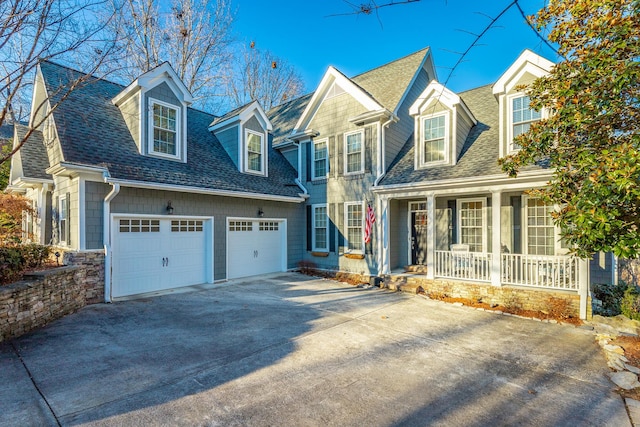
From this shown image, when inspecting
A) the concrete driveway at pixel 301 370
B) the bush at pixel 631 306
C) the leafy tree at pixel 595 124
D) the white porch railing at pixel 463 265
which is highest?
the leafy tree at pixel 595 124

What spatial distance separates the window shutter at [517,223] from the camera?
883 centimetres

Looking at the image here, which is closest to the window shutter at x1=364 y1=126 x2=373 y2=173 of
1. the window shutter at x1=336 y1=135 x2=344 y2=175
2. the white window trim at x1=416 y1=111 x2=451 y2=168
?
the window shutter at x1=336 y1=135 x2=344 y2=175

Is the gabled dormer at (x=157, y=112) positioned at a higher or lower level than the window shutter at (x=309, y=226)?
higher

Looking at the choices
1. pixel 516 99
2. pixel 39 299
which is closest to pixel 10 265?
pixel 39 299

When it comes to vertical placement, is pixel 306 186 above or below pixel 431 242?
above

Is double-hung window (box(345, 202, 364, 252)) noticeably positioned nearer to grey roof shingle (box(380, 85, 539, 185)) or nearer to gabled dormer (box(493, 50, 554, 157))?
grey roof shingle (box(380, 85, 539, 185))

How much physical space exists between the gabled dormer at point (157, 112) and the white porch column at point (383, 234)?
6465 mm

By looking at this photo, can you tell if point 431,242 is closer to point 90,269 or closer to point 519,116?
point 519,116

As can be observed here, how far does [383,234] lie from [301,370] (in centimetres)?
648

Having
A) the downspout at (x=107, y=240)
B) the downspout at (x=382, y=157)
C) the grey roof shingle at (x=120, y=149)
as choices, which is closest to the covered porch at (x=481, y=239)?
the downspout at (x=382, y=157)

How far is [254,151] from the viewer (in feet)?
37.8

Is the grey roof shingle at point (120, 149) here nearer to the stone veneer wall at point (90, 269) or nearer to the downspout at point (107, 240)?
the downspout at point (107, 240)

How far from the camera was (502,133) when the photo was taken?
8477mm

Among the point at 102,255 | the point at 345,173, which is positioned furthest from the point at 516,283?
the point at 102,255
